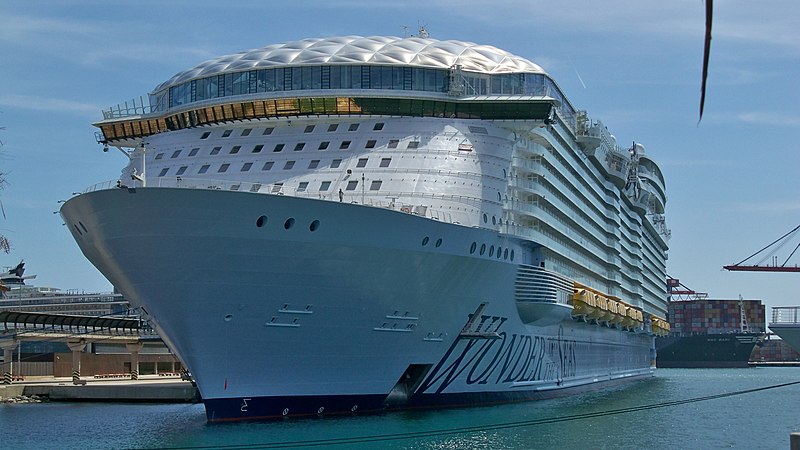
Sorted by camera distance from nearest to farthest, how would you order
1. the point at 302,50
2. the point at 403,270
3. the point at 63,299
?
the point at 403,270
the point at 302,50
the point at 63,299

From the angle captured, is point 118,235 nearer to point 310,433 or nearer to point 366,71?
point 310,433

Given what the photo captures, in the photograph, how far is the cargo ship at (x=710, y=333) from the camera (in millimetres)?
147375

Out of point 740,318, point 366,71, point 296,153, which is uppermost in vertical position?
point 366,71

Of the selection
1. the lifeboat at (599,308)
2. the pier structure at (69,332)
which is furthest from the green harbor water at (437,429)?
the pier structure at (69,332)

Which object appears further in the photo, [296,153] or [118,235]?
[296,153]

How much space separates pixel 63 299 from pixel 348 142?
166 ft

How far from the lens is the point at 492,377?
3359 centimetres

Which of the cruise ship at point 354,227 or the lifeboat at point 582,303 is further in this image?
the lifeboat at point 582,303

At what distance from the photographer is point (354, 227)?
1056 inches

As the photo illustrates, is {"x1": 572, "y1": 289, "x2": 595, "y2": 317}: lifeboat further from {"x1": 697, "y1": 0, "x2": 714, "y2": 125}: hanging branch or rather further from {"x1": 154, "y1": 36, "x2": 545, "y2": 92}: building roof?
{"x1": 697, "y1": 0, "x2": 714, "y2": 125}: hanging branch

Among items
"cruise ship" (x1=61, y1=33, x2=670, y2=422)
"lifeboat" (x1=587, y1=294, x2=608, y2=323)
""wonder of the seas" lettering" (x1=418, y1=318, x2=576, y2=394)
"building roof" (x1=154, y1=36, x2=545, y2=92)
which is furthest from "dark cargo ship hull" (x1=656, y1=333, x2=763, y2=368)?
"building roof" (x1=154, y1=36, x2=545, y2=92)

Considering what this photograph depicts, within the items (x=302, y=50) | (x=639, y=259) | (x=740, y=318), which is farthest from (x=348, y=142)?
(x=740, y=318)

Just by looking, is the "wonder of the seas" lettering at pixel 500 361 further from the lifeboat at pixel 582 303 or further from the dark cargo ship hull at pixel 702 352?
the dark cargo ship hull at pixel 702 352

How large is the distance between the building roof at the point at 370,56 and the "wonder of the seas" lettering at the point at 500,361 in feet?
31.2
